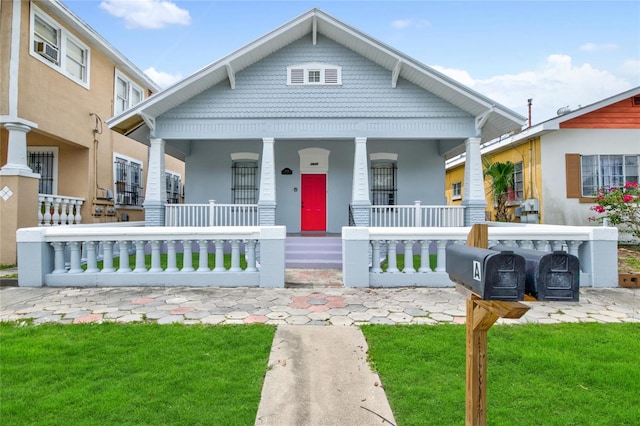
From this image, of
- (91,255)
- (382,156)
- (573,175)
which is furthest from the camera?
(382,156)

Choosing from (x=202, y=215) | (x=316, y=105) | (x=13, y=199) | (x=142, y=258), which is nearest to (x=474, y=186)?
(x=316, y=105)

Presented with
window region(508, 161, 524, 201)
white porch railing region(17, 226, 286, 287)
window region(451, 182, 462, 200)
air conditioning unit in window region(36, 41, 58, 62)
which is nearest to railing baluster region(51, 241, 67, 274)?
white porch railing region(17, 226, 286, 287)

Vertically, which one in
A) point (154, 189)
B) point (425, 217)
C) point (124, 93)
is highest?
point (124, 93)

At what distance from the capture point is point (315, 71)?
10.1m

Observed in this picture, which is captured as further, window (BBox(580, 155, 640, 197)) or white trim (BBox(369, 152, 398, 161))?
white trim (BBox(369, 152, 398, 161))

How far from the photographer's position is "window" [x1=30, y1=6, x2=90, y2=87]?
9.60 meters

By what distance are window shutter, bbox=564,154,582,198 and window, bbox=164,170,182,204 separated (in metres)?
16.2

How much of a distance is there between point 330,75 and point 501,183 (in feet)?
27.2

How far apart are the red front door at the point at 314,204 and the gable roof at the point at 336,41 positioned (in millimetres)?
4190

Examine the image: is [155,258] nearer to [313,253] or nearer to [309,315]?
[309,315]

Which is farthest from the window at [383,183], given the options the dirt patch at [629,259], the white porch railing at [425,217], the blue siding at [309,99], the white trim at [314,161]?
the dirt patch at [629,259]

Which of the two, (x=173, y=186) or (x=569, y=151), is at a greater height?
(x=569, y=151)

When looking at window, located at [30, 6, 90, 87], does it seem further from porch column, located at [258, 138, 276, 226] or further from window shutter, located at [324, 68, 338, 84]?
window shutter, located at [324, 68, 338, 84]

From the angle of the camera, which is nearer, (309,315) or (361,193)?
(309,315)
